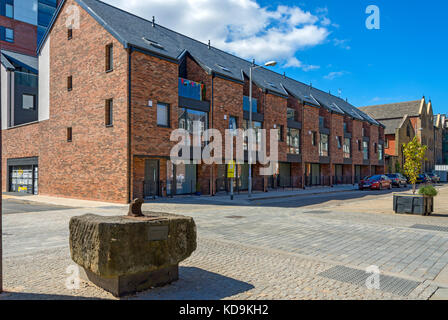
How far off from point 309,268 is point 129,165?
13.6 m

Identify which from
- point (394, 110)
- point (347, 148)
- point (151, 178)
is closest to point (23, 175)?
point (151, 178)

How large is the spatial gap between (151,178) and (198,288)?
15343mm

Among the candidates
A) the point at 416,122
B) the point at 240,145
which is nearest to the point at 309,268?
the point at 240,145

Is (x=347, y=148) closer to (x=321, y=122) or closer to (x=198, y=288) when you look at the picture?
(x=321, y=122)

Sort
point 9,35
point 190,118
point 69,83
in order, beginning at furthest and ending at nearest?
point 9,35, point 69,83, point 190,118

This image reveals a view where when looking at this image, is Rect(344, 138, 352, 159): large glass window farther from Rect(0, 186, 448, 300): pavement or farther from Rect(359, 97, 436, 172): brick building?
Rect(0, 186, 448, 300): pavement

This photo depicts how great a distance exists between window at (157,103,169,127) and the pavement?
9393 millimetres

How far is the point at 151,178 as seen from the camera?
19469 millimetres

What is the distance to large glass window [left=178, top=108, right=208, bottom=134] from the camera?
21.0 meters

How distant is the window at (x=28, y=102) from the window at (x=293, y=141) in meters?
23.6

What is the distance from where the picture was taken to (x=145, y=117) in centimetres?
1830

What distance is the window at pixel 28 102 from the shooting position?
1184 inches

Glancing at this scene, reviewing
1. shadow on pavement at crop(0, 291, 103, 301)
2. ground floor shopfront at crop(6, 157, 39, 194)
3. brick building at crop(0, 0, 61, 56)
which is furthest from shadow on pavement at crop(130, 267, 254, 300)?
brick building at crop(0, 0, 61, 56)
